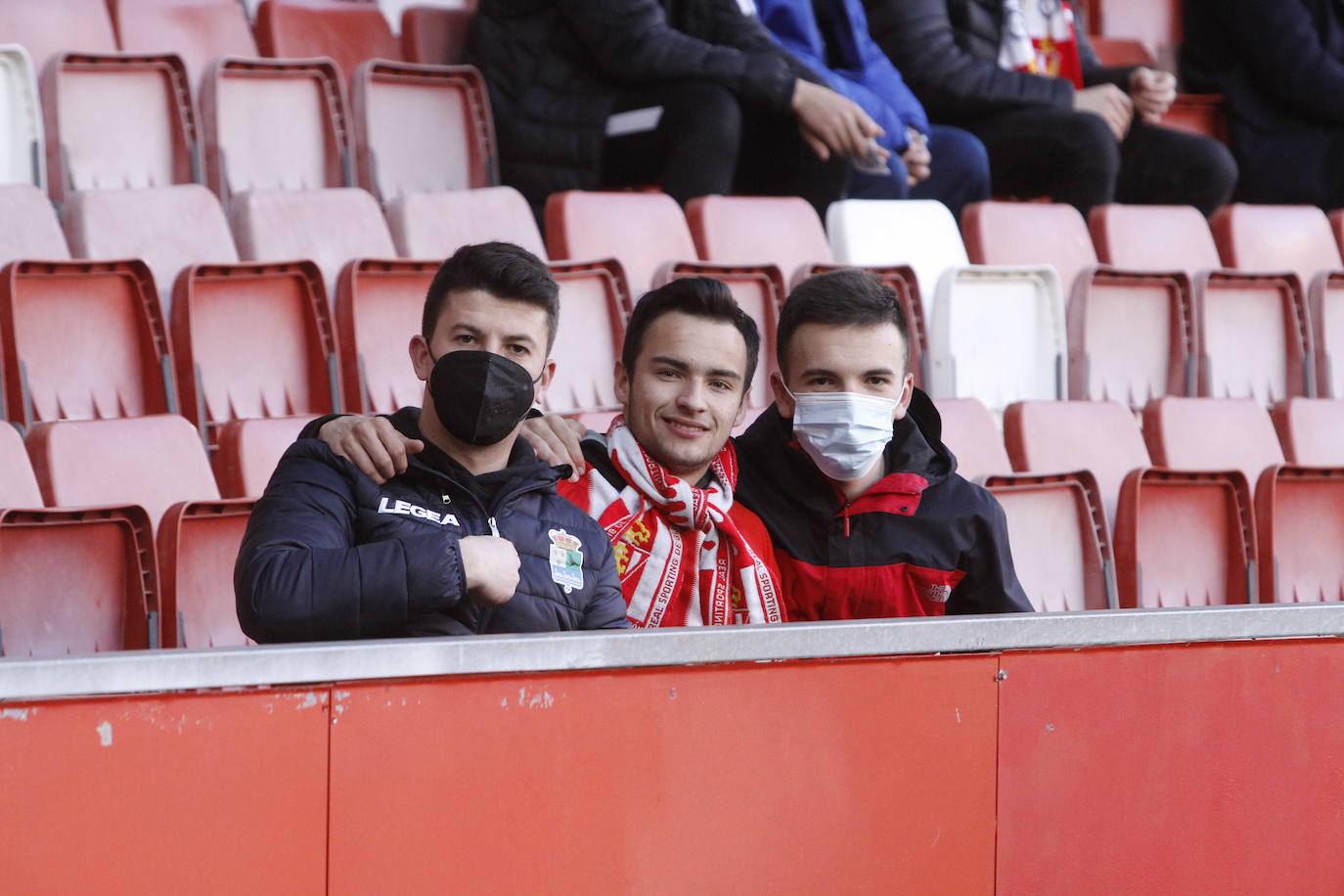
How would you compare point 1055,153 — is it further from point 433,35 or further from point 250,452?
point 250,452

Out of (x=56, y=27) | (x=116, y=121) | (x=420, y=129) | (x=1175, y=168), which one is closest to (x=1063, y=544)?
(x=420, y=129)

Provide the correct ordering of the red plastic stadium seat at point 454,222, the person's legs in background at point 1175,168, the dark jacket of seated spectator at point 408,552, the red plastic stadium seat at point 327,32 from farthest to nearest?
the person's legs in background at point 1175,168 < the red plastic stadium seat at point 327,32 < the red plastic stadium seat at point 454,222 < the dark jacket of seated spectator at point 408,552

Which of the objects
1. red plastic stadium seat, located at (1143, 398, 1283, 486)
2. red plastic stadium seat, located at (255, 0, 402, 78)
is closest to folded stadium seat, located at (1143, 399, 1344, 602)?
red plastic stadium seat, located at (1143, 398, 1283, 486)

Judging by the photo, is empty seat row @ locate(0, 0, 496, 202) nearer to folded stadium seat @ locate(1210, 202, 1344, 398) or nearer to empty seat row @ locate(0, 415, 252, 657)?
empty seat row @ locate(0, 415, 252, 657)

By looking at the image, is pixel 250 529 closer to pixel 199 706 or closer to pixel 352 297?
pixel 199 706

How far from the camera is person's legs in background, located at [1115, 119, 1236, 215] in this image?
11.1 feet

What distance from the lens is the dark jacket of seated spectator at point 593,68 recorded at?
2.73 meters

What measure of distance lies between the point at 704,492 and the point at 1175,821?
463 mm

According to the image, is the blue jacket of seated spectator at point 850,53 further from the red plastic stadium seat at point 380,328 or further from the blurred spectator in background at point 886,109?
the red plastic stadium seat at point 380,328

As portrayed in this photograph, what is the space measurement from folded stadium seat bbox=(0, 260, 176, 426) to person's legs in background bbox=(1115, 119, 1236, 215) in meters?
2.18

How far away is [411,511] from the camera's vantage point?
1.21m

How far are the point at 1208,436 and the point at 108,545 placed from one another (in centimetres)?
165

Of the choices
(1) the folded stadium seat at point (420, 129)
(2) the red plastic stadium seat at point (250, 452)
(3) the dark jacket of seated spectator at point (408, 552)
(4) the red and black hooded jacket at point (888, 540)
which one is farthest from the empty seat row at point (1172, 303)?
(3) the dark jacket of seated spectator at point (408, 552)

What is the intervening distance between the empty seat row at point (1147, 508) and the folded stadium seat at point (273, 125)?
1.22 metres
